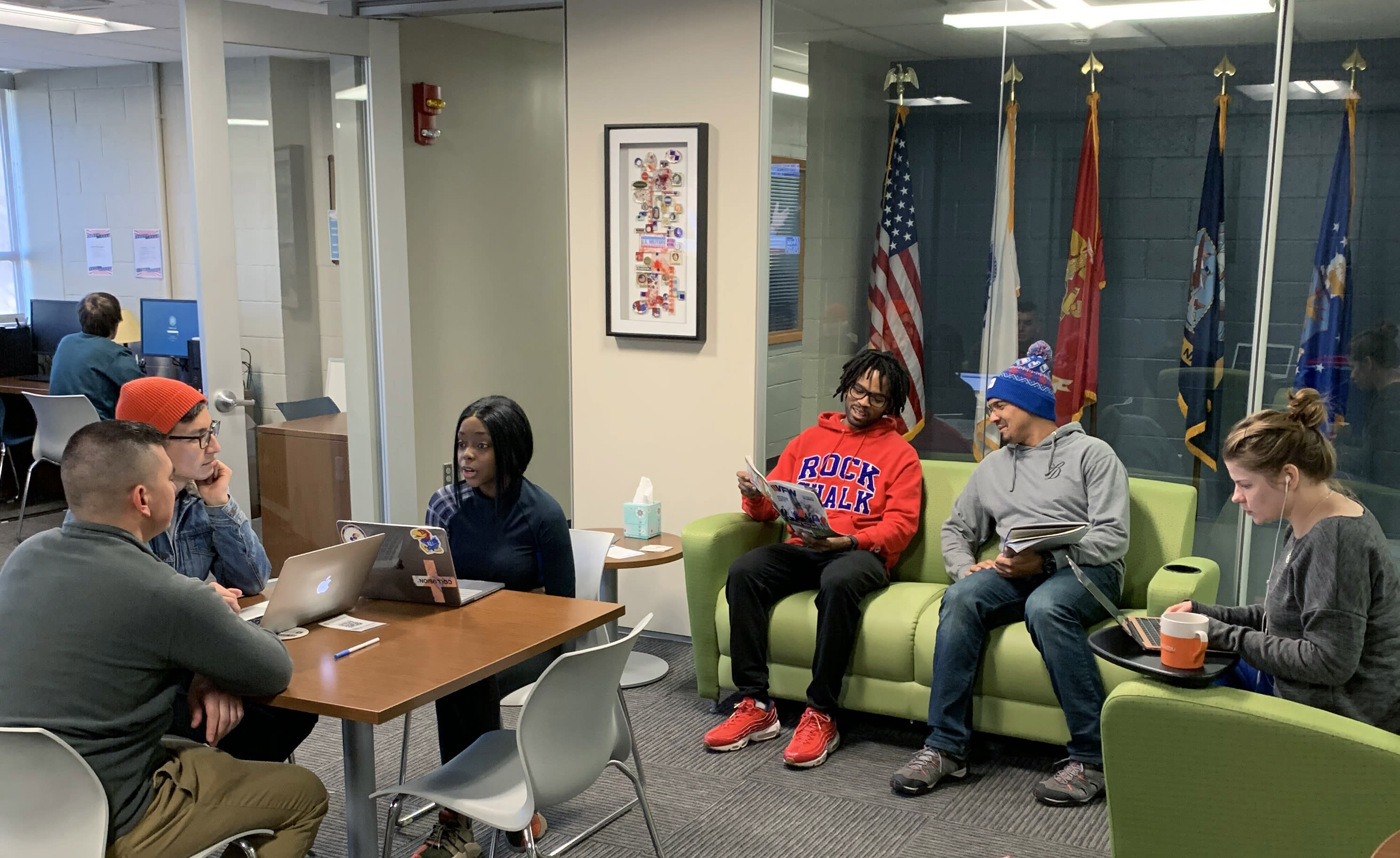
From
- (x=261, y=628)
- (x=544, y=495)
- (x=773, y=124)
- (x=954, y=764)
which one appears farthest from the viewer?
(x=773, y=124)

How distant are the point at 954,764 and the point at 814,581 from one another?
2.44 ft

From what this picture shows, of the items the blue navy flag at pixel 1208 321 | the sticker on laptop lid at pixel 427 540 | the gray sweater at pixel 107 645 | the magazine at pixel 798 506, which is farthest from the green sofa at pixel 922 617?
the gray sweater at pixel 107 645

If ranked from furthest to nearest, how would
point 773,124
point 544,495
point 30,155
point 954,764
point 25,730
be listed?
point 30,155 → point 773,124 → point 954,764 → point 544,495 → point 25,730

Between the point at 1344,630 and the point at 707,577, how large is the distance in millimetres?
1986

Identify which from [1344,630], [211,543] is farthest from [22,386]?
[1344,630]

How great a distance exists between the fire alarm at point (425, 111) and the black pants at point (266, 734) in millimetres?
3113

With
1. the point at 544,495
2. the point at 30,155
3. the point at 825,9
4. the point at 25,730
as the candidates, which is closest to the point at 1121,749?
the point at 544,495

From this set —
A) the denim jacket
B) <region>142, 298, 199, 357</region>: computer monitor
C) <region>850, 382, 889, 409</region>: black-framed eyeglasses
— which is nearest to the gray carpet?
the denim jacket

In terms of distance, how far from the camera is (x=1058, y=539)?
317 centimetres

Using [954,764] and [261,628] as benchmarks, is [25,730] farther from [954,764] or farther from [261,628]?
[954,764]

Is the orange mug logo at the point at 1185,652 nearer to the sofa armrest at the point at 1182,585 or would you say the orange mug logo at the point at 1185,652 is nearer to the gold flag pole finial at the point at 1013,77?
the sofa armrest at the point at 1182,585

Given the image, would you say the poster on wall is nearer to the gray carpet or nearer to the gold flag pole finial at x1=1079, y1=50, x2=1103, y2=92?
the gray carpet

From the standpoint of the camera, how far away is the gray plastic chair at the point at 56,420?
18.5ft

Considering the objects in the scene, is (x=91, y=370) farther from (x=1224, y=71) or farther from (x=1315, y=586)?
(x=1315, y=586)
